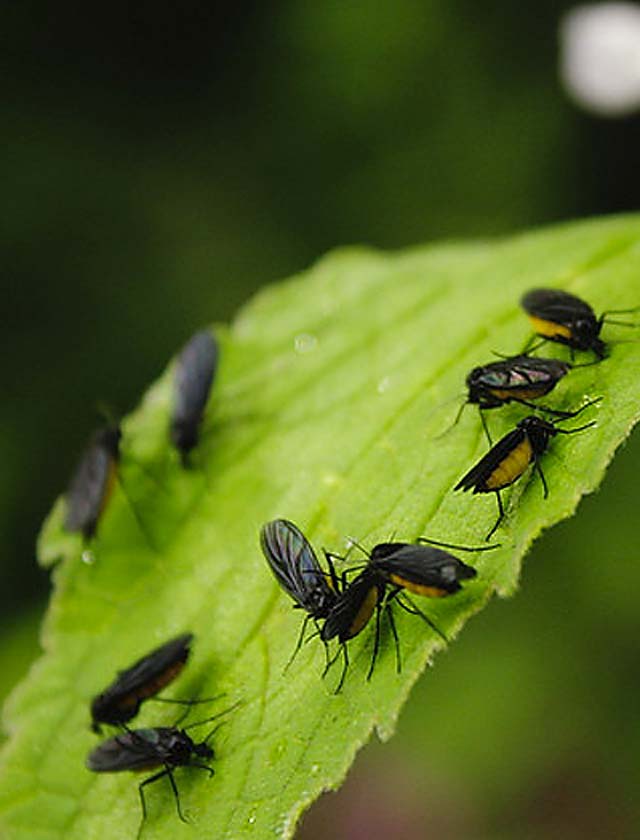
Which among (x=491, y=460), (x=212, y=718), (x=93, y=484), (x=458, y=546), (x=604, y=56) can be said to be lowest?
(x=604, y=56)

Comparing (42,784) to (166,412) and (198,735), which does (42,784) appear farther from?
(166,412)

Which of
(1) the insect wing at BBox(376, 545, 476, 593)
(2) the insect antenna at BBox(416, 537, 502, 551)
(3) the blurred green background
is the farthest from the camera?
(3) the blurred green background

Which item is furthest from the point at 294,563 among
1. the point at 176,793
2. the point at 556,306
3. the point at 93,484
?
the point at 93,484

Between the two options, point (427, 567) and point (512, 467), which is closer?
point (427, 567)

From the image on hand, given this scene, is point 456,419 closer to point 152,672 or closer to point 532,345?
point 532,345

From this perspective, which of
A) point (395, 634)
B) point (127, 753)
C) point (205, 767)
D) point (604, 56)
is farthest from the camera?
point (604, 56)

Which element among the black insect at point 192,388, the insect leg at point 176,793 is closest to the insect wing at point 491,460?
the insect leg at point 176,793

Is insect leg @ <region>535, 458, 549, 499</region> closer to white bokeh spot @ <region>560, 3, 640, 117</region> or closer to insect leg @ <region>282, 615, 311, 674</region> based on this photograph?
insect leg @ <region>282, 615, 311, 674</region>

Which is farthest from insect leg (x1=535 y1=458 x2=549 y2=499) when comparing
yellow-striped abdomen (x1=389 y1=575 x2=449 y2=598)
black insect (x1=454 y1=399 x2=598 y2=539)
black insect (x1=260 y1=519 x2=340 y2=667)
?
black insect (x1=260 y1=519 x2=340 y2=667)
